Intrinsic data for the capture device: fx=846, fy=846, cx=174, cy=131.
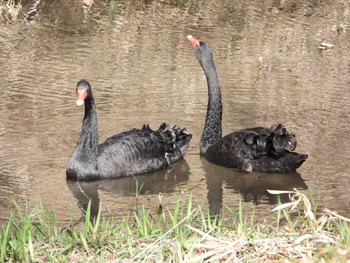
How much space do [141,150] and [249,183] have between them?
1.04 m

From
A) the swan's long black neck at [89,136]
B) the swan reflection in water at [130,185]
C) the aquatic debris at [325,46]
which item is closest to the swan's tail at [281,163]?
the swan reflection in water at [130,185]

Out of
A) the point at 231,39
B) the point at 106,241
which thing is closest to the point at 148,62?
the point at 231,39

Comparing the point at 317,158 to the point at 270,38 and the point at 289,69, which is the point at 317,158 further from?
the point at 270,38

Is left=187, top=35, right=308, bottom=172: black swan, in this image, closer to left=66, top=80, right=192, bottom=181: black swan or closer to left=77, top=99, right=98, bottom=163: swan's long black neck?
left=66, top=80, right=192, bottom=181: black swan

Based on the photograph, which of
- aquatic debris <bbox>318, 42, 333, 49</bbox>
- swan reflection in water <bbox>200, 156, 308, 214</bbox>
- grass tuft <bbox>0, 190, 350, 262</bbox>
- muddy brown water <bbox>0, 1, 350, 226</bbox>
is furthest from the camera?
aquatic debris <bbox>318, 42, 333, 49</bbox>

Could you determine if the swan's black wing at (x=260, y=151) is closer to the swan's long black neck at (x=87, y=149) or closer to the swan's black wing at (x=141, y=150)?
the swan's black wing at (x=141, y=150)

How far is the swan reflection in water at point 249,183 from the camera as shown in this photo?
22.5ft

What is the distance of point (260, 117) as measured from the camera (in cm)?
875

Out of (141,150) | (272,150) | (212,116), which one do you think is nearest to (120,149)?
(141,150)

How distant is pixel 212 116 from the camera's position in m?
8.24

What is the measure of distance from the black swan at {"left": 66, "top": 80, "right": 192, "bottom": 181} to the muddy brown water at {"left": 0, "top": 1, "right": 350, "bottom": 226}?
0.11 meters

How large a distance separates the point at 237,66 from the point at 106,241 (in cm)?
660

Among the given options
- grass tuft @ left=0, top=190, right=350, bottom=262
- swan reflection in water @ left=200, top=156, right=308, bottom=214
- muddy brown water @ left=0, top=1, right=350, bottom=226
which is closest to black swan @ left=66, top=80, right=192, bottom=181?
muddy brown water @ left=0, top=1, right=350, bottom=226

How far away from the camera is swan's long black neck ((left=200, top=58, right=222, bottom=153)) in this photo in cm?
813
